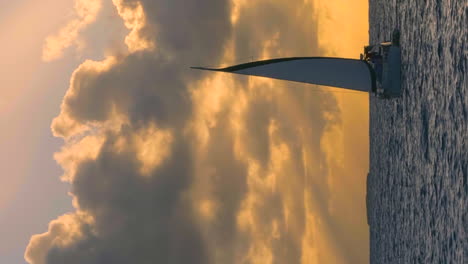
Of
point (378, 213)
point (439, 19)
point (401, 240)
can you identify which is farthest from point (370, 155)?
point (439, 19)

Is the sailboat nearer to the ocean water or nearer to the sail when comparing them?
the sail

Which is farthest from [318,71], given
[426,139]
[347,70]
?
[426,139]

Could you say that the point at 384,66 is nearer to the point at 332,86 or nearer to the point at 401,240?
the point at 332,86

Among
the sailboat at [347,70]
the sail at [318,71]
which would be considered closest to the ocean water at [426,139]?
the sailboat at [347,70]

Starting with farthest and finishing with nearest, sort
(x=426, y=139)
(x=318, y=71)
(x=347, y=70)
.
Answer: (x=318, y=71) < (x=347, y=70) < (x=426, y=139)

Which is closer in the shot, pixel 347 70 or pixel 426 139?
pixel 426 139

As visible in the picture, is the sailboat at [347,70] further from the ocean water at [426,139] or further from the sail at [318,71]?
the ocean water at [426,139]

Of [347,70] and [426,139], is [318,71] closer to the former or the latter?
[347,70]

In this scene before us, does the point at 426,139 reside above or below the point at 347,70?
A: below
